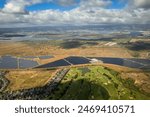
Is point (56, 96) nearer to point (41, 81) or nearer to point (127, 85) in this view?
point (41, 81)

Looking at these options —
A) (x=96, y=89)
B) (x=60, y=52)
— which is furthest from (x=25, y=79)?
(x=60, y=52)

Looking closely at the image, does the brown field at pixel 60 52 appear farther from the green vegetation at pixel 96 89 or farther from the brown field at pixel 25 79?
the green vegetation at pixel 96 89

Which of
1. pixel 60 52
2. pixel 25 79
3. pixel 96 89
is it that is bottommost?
pixel 60 52

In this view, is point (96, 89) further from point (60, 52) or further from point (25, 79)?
point (60, 52)

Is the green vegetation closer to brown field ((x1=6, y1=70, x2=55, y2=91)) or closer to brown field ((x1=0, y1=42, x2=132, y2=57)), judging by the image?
brown field ((x1=6, y1=70, x2=55, y2=91))

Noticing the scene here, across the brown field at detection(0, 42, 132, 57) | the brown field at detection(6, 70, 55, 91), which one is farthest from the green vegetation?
the brown field at detection(0, 42, 132, 57)

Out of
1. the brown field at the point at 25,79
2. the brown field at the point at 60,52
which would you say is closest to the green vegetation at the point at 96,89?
the brown field at the point at 25,79
